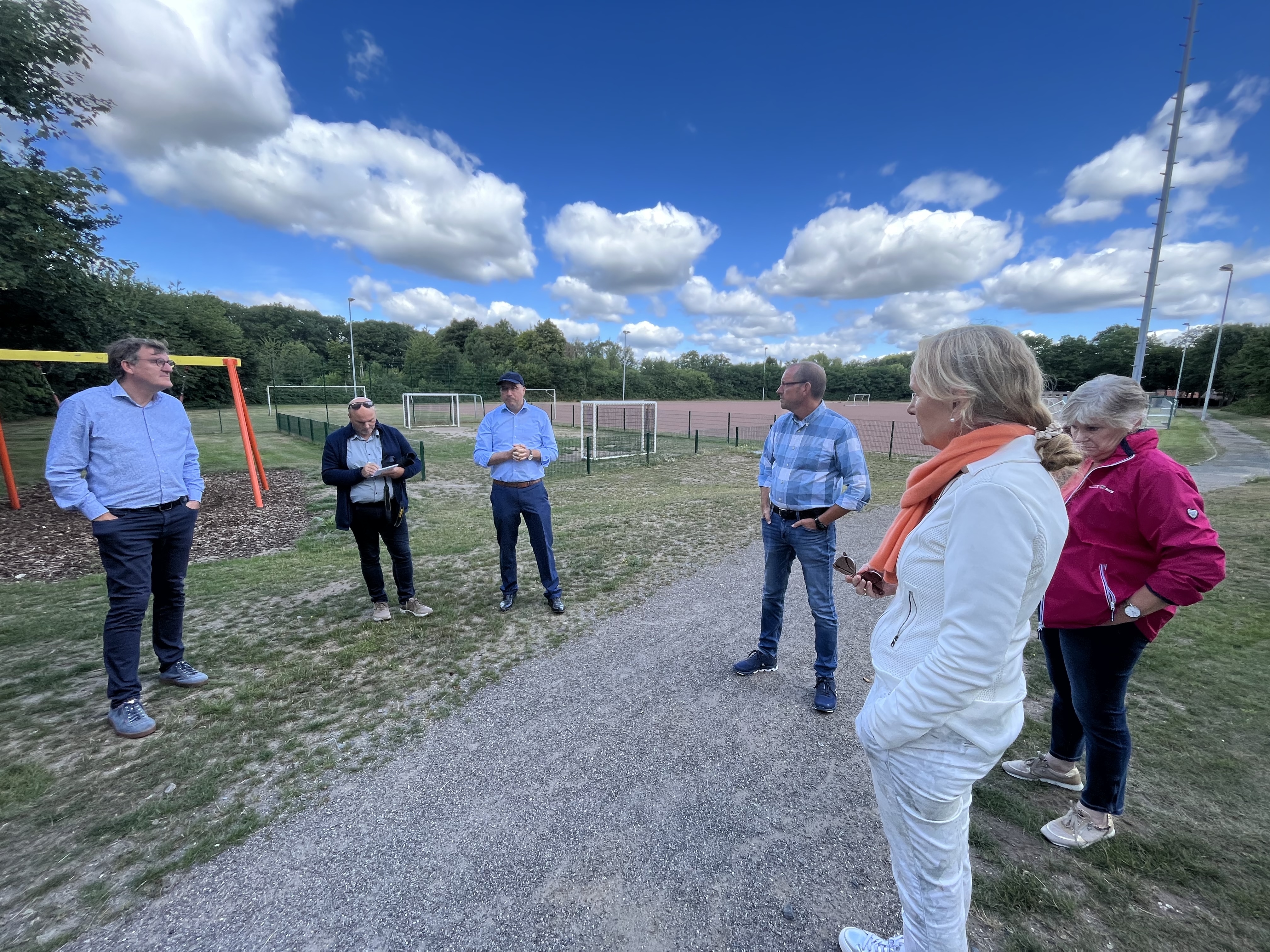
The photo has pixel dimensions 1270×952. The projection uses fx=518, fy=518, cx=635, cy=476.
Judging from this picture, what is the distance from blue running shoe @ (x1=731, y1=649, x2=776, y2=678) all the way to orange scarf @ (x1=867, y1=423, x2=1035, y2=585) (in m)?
2.05

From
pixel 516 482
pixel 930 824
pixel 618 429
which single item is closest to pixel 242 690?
pixel 516 482

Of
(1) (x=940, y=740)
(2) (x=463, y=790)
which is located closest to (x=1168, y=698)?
(1) (x=940, y=740)

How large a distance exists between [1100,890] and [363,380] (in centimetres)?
4233

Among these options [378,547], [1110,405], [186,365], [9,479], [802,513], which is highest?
[186,365]

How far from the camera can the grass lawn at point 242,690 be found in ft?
6.95

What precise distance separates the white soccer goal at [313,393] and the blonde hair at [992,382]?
40883mm

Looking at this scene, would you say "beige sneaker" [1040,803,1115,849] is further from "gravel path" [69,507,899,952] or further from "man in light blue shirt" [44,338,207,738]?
"man in light blue shirt" [44,338,207,738]

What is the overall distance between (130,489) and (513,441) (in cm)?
242

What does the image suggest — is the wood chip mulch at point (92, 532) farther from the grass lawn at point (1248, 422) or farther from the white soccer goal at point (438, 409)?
the grass lawn at point (1248, 422)

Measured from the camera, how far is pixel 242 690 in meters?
3.28

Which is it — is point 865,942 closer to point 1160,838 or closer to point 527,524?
point 1160,838

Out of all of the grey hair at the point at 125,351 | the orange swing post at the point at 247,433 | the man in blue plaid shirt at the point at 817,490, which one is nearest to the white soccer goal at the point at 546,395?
the orange swing post at the point at 247,433

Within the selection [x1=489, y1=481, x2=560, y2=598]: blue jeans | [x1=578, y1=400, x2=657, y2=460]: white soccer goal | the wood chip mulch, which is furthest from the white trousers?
[x1=578, y1=400, x2=657, y2=460]: white soccer goal

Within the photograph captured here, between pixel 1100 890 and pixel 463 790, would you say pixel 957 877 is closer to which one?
pixel 1100 890
